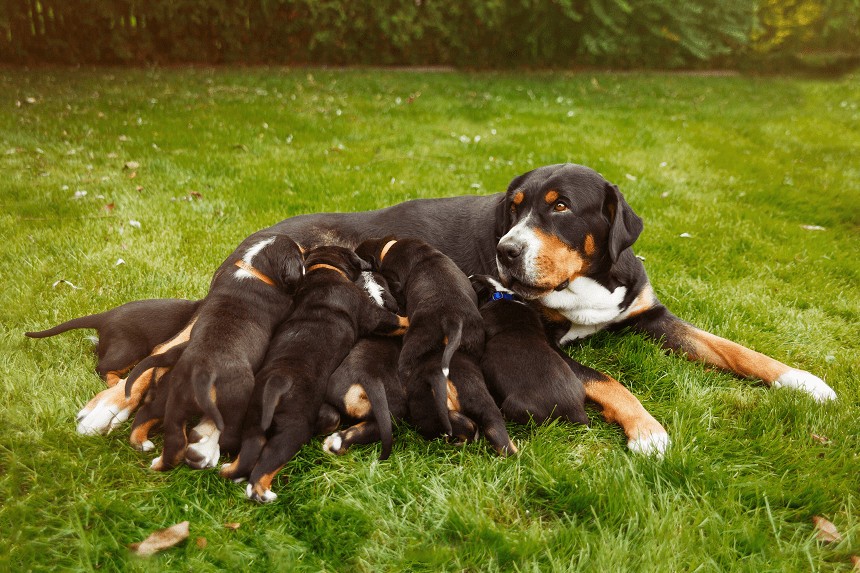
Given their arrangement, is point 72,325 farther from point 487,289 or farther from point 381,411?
point 487,289

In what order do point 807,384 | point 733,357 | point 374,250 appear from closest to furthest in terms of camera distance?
point 807,384 → point 733,357 → point 374,250

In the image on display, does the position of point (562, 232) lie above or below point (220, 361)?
above

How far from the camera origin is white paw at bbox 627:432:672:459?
108 inches

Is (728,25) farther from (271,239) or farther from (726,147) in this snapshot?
(271,239)

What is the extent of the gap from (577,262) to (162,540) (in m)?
2.54

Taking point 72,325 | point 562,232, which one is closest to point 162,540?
point 72,325

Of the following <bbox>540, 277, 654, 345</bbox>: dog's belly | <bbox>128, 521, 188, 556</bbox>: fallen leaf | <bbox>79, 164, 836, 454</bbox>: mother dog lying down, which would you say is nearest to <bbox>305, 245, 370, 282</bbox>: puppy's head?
<bbox>79, 164, 836, 454</bbox>: mother dog lying down

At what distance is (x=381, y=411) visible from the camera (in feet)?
8.89

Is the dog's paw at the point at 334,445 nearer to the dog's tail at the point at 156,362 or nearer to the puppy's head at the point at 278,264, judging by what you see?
Result: the dog's tail at the point at 156,362

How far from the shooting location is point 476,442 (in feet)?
9.24

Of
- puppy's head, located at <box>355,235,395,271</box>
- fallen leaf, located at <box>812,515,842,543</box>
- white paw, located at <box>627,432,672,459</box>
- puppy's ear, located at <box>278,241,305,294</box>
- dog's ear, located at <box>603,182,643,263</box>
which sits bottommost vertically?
fallen leaf, located at <box>812,515,842,543</box>

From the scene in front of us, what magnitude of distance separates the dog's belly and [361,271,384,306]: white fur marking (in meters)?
1.00

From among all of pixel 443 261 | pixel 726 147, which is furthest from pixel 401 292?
pixel 726 147

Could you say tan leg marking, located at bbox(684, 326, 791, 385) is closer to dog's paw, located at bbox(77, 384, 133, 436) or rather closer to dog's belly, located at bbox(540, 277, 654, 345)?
dog's belly, located at bbox(540, 277, 654, 345)
